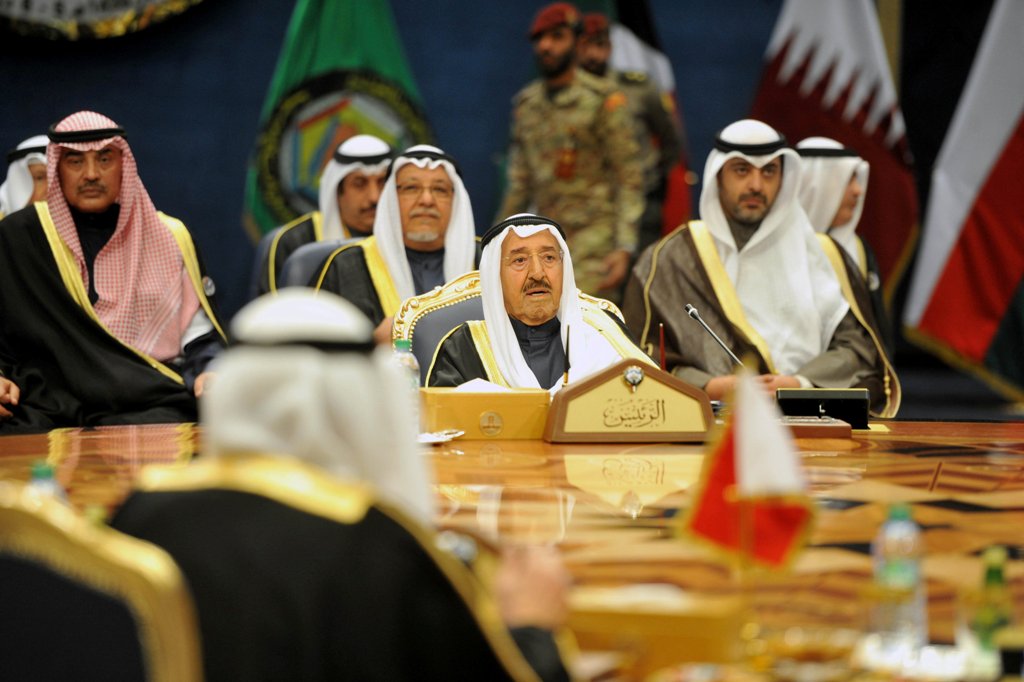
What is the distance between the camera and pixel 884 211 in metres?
8.56

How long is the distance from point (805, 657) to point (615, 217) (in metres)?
6.35

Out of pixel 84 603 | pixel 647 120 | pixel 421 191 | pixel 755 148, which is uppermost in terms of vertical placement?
pixel 647 120

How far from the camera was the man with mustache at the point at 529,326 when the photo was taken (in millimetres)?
4582

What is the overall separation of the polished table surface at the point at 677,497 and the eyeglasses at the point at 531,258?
905 mm

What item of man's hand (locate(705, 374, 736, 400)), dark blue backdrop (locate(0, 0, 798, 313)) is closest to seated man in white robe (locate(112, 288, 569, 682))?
man's hand (locate(705, 374, 736, 400))

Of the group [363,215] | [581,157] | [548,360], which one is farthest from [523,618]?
[581,157]

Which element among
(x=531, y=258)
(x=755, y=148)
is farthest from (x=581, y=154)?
(x=531, y=258)

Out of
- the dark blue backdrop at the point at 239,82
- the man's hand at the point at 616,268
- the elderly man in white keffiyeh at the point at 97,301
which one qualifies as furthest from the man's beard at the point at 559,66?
the elderly man in white keffiyeh at the point at 97,301

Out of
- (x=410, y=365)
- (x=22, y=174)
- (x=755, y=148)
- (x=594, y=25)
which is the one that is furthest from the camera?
(x=594, y=25)

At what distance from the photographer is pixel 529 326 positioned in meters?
4.78

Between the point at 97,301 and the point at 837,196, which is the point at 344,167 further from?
the point at 837,196

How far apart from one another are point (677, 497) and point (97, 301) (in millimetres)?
3143

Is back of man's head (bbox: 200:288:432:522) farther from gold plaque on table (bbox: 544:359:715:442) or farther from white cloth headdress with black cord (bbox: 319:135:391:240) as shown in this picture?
white cloth headdress with black cord (bbox: 319:135:391:240)

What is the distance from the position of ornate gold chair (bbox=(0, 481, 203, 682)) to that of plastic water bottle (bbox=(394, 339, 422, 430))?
2065mm
